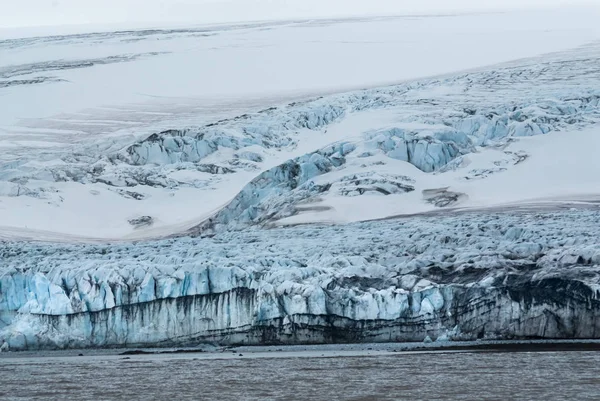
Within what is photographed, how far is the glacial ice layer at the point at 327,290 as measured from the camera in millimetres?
16734

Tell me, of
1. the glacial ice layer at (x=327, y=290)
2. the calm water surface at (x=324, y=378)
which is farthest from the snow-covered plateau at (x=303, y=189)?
the calm water surface at (x=324, y=378)

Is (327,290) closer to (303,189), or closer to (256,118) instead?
(303,189)

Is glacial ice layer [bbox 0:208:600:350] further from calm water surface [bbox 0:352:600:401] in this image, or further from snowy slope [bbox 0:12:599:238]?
snowy slope [bbox 0:12:599:238]

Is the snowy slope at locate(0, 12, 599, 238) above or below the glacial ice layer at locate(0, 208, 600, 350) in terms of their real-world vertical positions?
above

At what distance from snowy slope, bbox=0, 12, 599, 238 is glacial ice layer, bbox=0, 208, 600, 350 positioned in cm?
425

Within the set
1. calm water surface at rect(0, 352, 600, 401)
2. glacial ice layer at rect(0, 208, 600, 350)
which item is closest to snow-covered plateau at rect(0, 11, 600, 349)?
glacial ice layer at rect(0, 208, 600, 350)

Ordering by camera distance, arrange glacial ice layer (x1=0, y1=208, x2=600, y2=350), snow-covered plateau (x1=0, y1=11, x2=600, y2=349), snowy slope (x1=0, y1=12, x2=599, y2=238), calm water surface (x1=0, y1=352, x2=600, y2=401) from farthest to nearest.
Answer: snowy slope (x1=0, y1=12, x2=599, y2=238) < snow-covered plateau (x1=0, y1=11, x2=600, y2=349) < glacial ice layer (x1=0, y1=208, x2=600, y2=350) < calm water surface (x1=0, y1=352, x2=600, y2=401)

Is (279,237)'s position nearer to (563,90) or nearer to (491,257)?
(491,257)

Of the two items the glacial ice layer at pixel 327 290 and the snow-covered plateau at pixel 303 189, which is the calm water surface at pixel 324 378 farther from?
the snow-covered plateau at pixel 303 189

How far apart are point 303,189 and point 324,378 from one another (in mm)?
10954

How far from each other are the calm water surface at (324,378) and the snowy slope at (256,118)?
7747 millimetres

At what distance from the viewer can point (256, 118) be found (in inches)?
1241

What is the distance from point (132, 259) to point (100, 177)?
30.0 feet

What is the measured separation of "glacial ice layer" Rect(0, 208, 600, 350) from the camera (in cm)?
1673
